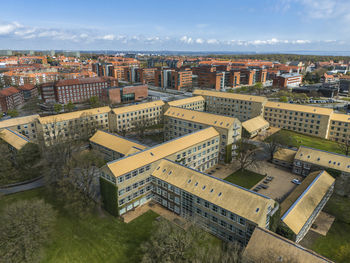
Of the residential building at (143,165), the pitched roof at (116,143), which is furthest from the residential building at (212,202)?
the pitched roof at (116,143)

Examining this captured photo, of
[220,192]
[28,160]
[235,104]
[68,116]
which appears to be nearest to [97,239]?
[220,192]

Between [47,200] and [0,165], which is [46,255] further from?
[0,165]

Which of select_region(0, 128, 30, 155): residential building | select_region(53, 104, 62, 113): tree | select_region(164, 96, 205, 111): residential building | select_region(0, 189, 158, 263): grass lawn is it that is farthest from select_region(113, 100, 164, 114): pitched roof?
select_region(0, 189, 158, 263): grass lawn

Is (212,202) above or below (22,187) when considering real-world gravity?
above

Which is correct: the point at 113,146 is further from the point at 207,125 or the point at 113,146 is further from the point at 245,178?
the point at 245,178

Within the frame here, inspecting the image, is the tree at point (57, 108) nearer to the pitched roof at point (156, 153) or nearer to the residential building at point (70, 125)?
the residential building at point (70, 125)

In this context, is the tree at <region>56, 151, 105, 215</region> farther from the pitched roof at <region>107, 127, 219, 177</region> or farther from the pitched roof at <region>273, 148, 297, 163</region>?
the pitched roof at <region>273, 148, 297, 163</region>
